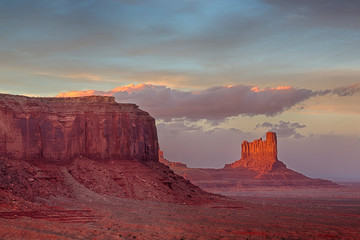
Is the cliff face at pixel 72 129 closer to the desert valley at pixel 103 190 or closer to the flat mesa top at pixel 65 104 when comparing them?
the flat mesa top at pixel 65 104

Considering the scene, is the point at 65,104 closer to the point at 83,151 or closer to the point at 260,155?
the point at 83,151

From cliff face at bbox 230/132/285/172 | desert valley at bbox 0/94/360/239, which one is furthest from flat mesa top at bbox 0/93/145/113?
cliff face at bbox 230/132/285/172

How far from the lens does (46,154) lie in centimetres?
6781

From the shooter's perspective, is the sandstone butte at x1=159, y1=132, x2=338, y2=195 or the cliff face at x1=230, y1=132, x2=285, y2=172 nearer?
the sandstone butte at x1=159, y1=132, x2=338, y2=195

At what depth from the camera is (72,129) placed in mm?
70688

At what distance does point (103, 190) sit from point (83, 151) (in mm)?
9020

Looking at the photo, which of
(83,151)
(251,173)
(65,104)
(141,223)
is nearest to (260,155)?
(251,173)

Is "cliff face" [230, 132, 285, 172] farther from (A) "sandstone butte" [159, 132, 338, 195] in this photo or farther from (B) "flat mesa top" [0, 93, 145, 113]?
(B) "flat mesa top" [0, 93, 145, 113]

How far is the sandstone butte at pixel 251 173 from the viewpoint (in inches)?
6430

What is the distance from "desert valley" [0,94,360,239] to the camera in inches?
1633

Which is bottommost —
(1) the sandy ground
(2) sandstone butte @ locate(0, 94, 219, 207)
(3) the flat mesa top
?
(1) the sandy ground

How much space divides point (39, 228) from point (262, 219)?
24.0 m

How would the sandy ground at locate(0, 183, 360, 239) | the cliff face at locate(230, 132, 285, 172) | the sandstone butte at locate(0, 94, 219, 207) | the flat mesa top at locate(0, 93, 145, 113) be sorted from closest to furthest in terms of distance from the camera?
the sandy ground at locate(0, 183, 360, 239)
the sandstone butte at locate(0, 94, 219, 207)
the flat mesa top at locate(0, 93, 145, 113)
the cliff face at locate(230, 132, 285, 172)

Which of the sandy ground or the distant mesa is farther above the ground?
the distant mesa
